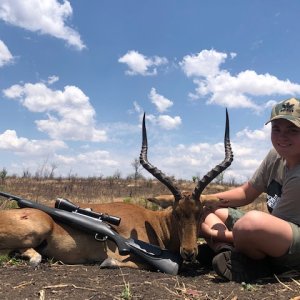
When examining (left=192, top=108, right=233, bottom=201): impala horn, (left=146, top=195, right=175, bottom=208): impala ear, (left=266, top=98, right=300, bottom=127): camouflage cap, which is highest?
(left=266, top=98, right=300, bottom=127): camouflage cap

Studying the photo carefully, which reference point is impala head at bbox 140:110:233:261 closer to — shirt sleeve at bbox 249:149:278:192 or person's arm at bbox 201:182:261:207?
person's arm at bbox 201:182:261:207


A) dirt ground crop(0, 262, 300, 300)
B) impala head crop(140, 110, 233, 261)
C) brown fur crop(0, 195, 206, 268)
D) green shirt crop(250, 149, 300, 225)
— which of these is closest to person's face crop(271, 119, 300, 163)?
green shirt crop(250, 149, 300, 225)

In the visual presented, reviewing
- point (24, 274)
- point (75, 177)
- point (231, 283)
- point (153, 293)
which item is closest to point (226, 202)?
point (231, 283)

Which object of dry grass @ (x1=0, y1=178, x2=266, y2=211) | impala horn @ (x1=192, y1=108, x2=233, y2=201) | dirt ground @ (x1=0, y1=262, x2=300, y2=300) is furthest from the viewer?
dry grass @ (x1=0, y1=178, x2=266, y2=211)

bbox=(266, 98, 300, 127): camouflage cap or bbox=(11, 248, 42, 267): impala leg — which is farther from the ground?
bbox=(266, 98, 300, 127): camouflage cap

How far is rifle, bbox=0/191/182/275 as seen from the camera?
6156 millimetres

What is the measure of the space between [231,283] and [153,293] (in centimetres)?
107

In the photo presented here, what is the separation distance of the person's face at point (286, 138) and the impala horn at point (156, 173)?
184 cm

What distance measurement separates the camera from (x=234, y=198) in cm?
690

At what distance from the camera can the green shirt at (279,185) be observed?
17.0 feet

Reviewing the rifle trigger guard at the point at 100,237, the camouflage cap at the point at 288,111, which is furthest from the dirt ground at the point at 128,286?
the camouflage cap at the point at 288,111

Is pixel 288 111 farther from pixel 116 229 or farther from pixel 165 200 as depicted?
pixel 116 229

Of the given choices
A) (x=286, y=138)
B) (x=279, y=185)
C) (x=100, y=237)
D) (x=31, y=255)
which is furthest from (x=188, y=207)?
(x=31, y=255)

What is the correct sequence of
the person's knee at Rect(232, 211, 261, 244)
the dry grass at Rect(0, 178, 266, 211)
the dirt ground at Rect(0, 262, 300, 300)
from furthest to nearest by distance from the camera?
the dry grass at Rect(0, 178, 266, 211), the person's knee at Rect(232, 211, 261, 244), the dirt ground at Rect(0, 262, 300, 300)
